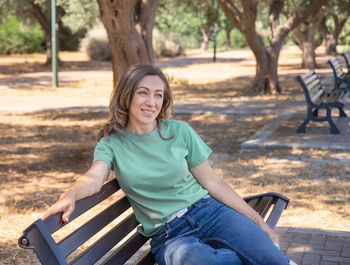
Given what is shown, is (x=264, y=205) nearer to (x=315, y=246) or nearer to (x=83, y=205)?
(x=315, y=246)

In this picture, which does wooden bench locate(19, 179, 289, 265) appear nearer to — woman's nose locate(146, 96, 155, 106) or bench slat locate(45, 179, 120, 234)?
bench slat locate(45, 179, 120, 234)

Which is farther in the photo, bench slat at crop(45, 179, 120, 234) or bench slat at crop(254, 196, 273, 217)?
bench slat at crop(254, 196, 273, 217)

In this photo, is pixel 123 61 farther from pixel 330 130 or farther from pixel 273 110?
pixel 273 110

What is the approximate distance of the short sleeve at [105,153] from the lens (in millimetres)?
2881

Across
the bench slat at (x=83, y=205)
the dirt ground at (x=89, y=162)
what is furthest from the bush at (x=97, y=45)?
the bench slat at (x=83, y=205)

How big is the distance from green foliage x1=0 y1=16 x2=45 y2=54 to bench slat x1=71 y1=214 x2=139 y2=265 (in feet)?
114

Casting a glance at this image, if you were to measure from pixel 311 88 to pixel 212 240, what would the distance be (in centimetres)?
727

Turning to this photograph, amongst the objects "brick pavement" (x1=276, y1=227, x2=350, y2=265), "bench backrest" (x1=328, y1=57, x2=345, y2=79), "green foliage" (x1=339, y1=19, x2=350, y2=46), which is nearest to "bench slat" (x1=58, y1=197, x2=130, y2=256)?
"brick pavement" (x1=276, y1=227, x2=350, y2=265)

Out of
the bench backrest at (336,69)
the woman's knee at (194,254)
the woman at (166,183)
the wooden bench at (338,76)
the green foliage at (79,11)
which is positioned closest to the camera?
the woman's knee at (194,254)

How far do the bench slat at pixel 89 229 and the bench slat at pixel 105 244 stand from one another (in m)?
0.07

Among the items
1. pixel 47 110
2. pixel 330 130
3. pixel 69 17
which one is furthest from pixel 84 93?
pixel 69 17

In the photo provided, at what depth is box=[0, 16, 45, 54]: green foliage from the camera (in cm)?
3647

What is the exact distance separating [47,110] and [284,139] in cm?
605

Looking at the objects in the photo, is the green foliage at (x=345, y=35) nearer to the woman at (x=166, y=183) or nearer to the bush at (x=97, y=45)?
the bush at (x=97, y=45)
